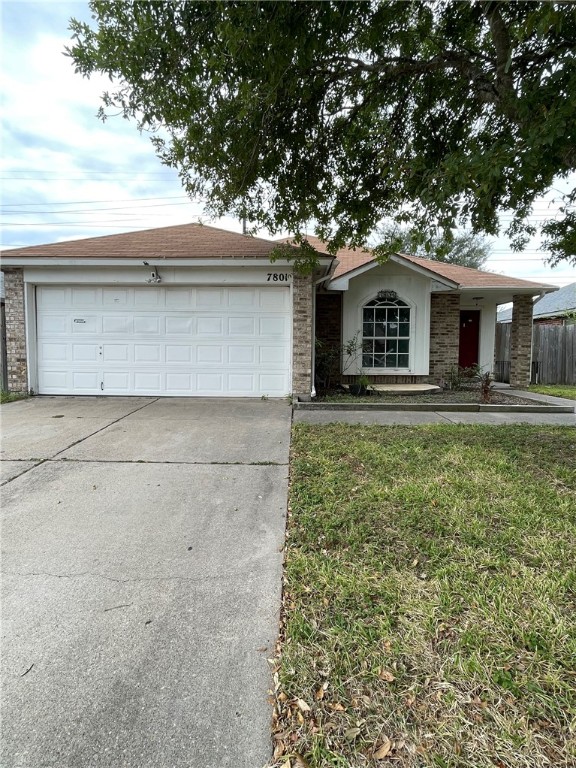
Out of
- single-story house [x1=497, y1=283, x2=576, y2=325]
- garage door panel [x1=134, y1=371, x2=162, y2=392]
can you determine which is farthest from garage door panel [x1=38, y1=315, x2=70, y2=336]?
single-story house [x1=497, y1=283, x2=576, y2=325]

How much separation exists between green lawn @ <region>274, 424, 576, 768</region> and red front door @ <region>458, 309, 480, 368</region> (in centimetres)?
1025

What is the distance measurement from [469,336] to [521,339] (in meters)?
1.83

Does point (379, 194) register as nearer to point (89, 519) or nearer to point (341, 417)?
point (341, 417)

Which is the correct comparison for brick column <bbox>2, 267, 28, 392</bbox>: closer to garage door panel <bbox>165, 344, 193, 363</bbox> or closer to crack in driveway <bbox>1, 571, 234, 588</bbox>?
garage door panel <bbox>165, 344, 193, 363</bbox>

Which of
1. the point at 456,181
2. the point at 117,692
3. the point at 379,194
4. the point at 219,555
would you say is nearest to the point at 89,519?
the point at 219,555

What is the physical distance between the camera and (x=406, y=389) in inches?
417

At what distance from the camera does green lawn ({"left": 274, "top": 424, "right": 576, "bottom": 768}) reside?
5.07 ft

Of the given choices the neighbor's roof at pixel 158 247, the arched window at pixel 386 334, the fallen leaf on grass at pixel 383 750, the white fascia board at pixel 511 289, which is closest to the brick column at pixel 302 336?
the neighbor's roof at pixel 158 247

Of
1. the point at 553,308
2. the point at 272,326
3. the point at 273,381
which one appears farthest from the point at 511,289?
the point at 553,308

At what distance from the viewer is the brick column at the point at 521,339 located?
12141mm

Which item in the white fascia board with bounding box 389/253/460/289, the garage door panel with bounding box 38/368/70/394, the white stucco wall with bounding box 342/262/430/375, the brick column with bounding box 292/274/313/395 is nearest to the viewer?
the brick column with bounding box 292/274/313/395

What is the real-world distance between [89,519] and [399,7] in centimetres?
650

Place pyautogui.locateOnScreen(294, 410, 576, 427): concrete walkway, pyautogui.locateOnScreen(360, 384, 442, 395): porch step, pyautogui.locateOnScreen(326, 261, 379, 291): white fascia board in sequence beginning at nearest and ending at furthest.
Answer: pyautogui.locateOnScreen(294, 410, 576, 427): concrete walkway → pyautogui.locateOnScreen(326, 261, 379, 291): white fascia board → pyautogui.locateOnScreen(360, 384, 442, 395): porch step

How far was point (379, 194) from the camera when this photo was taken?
6863 mm
